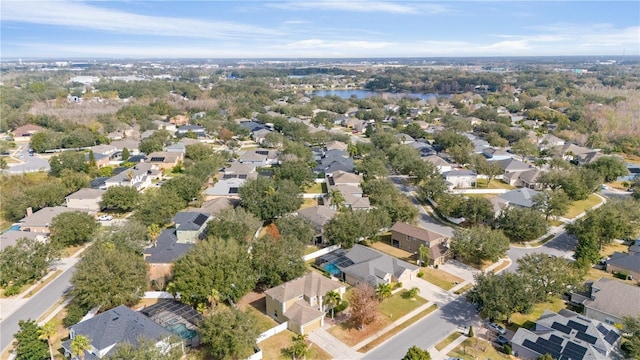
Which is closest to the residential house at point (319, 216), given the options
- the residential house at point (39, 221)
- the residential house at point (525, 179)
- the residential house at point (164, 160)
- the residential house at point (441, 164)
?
the residential house at point (441, 164)

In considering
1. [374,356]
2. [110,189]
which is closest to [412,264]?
[374,356]

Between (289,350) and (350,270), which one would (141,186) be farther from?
(289,350)

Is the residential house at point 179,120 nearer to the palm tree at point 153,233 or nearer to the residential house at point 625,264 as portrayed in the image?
the palm tree at point 153,233

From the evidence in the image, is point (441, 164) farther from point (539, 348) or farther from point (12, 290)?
point (12, 290)

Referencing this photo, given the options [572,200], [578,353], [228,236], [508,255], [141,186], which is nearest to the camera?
[578,353]

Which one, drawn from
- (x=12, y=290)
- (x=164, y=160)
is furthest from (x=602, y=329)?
(x=164, y=160)

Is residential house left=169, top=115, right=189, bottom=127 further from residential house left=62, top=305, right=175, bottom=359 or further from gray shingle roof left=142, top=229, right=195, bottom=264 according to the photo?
residential house left=62, top=305, right=175, bottom=359
